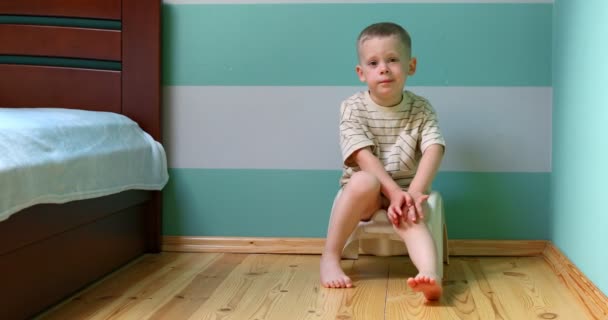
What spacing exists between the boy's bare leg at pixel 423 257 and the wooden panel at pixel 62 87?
92 centimetres

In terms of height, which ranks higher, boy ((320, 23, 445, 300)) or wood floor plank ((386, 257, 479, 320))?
boy ((320, 23, 445, 300))

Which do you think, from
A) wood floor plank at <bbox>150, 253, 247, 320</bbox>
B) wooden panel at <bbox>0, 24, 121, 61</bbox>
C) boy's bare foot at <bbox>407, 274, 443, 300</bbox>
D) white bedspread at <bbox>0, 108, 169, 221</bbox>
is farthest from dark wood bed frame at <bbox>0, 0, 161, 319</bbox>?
boy's bare foot at <bbox>407, 274, 443, 300</bbox>

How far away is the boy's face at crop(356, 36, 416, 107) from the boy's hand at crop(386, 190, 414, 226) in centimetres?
27

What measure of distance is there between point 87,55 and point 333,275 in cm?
94

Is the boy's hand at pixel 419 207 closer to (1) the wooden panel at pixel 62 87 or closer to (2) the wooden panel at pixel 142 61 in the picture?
(2) the wooden panel at pixel 142 61

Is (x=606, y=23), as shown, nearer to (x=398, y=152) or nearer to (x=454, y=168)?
(x=398, y=152)

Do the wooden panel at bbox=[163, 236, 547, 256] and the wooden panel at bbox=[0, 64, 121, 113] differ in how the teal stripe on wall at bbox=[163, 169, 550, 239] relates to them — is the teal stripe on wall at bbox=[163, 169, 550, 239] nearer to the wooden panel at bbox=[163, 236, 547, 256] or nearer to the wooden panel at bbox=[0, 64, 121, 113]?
the wooden panel at bbox=[163, 236, 547, 256]

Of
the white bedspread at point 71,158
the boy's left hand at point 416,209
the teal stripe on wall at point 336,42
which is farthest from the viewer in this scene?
the teal stripe on wall at point 336,42

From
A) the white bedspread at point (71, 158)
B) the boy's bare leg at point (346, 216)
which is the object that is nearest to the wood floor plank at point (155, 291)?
the white bedspread at point (71, 158)

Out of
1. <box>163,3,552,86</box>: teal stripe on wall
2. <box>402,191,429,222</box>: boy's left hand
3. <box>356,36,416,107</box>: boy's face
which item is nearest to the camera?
<box>402,191,429,222</box>: boy's left hand

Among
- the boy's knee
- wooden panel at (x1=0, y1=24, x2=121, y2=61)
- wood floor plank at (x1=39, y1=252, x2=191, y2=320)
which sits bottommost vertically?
wood floor plank at (x1=39, y1=252, x2=191, y2=320)

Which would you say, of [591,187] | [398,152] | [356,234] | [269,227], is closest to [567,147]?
[591,187]

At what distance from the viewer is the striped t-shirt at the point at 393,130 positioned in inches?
68.7

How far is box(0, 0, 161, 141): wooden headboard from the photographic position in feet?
6.56
